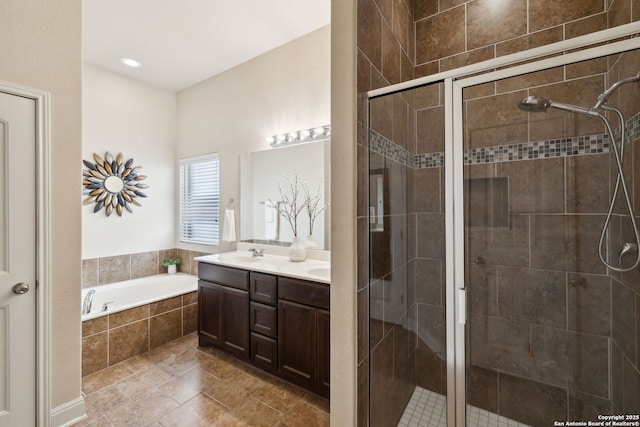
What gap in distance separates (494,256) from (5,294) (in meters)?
2.57

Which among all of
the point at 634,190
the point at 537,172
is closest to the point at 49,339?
the point at 537,172

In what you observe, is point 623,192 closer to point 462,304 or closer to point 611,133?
point 611,133

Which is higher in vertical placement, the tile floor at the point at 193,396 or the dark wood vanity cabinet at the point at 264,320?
the dark wood vanity cabinet at the point at 264,320

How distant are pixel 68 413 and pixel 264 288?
4.56 ft

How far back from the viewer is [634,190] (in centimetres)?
110

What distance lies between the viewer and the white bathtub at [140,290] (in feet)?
9.92

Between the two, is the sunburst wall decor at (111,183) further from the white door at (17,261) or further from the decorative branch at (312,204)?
the decorative branch at (312,204)

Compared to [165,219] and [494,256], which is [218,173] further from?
[494,256]

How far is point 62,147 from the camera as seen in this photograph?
1764 mm

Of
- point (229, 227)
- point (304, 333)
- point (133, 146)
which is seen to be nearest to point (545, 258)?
point (304, 333)

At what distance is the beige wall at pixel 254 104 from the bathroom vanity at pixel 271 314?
0.97 metres

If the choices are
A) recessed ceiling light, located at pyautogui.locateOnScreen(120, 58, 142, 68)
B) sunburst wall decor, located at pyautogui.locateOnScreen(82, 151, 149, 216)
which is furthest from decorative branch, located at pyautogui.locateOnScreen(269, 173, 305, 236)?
recessed ceiling light, located at pyautogui.locateOnScreen(120, 58, 142, 68)

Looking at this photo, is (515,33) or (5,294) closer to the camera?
(5,294)

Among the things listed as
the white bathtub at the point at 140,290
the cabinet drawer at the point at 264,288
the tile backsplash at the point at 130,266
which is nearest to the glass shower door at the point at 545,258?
the cabinet drawer at the point at 264,288
